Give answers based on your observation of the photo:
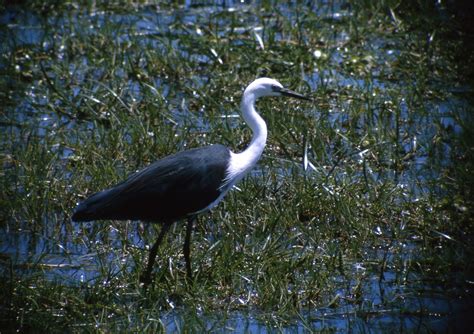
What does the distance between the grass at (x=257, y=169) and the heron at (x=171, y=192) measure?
0.88 ft

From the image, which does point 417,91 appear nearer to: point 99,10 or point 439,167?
point 439,167

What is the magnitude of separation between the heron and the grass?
0.27 meters

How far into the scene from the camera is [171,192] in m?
6.53

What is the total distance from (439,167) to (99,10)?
159 inches

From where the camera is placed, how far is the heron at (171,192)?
6.43 metres

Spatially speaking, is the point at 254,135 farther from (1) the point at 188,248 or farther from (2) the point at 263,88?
(1) the point at 188,248

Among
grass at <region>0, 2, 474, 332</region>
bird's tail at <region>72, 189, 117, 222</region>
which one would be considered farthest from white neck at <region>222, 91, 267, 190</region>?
bird's tail at <region>72, 189, 117, 222</region>

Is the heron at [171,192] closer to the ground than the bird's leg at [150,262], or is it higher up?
higher up

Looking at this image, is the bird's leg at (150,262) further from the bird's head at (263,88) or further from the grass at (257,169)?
the bird's head at (263,88)

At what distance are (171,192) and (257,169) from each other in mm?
1656

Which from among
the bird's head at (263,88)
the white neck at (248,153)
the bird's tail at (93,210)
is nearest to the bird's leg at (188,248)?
the white neck at (248,153)

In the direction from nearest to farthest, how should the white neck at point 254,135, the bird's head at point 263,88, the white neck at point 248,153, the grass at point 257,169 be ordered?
the grass at point 257,169
the white neck at point 248,153
the white neck at point 254,135
the bird's head at point 263,88

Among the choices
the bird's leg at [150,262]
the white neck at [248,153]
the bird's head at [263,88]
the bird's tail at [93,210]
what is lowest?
the bird's leg at [150,262]

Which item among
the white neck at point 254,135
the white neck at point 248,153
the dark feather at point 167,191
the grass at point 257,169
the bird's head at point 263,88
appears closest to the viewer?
the grass at point 257,169
